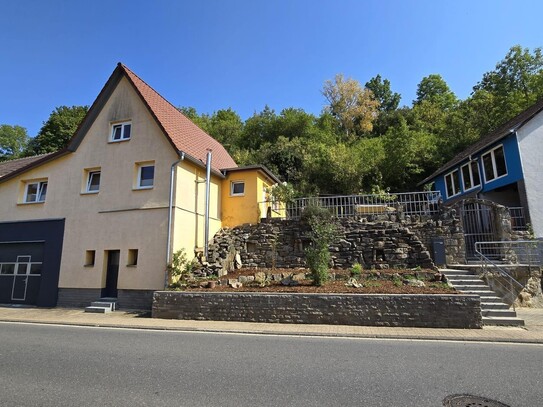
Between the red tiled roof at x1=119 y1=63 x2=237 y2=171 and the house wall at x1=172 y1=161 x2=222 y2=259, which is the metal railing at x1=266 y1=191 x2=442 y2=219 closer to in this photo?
the house wall at x1=172 y1=161 x2=222 y2=259

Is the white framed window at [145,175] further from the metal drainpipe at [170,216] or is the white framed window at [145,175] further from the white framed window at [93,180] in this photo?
the white framed window at [93,180]

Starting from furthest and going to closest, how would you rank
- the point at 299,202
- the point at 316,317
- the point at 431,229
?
the point at 299,202 < the point at 431,229 < the point at 316,317

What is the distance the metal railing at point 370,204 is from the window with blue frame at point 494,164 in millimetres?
4455

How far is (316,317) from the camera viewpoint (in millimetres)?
10281

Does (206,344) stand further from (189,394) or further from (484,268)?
(484,268)

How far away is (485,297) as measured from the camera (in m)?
11.0

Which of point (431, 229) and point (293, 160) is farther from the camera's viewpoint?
point (293, 160)

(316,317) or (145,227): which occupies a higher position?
(145,227)

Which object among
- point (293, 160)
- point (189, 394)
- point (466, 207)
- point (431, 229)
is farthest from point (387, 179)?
point (189, 394)

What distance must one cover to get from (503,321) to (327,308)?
503 cm

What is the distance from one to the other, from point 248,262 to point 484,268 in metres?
9.88

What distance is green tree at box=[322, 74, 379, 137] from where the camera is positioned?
42406 mm

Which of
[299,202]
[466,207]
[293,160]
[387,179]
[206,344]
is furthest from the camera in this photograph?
[293,160]

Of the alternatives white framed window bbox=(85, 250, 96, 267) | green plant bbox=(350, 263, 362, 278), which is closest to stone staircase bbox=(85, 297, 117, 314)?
white framed window bbox=(85, 250, 96, 267)
